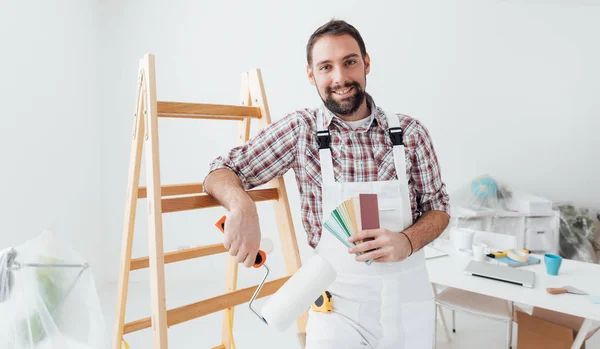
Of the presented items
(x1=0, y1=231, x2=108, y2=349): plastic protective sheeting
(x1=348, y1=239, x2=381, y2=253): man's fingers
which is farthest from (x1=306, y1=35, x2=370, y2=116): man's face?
(x1=0, y1=231, x2=108, y2=349): plastic protective sheeting

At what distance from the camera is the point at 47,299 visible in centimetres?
94

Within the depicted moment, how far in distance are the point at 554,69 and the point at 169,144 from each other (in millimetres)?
3478

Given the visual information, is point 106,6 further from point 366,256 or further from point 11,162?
point 366,256

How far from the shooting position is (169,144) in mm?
3621

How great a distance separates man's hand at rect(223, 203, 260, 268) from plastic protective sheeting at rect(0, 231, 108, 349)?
15.1 inches

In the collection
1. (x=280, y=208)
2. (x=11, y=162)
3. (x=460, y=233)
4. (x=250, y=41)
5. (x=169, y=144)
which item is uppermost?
(x=250, y=41)

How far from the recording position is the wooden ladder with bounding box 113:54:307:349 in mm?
1192

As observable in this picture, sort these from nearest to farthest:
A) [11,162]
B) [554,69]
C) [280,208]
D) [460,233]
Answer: [280,208]
[460,233]
[11,162]
[554,69]

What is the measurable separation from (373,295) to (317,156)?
496 millimetres

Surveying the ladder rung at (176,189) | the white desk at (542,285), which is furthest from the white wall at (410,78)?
the ladder rung at (176,189)

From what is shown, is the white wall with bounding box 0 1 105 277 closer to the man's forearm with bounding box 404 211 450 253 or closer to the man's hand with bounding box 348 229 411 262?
the man's hand with bounding box 348 229 411 262

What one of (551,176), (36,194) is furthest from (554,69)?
(36,194)

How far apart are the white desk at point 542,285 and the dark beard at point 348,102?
3.16 feet

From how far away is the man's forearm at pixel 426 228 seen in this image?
1.30 meters
